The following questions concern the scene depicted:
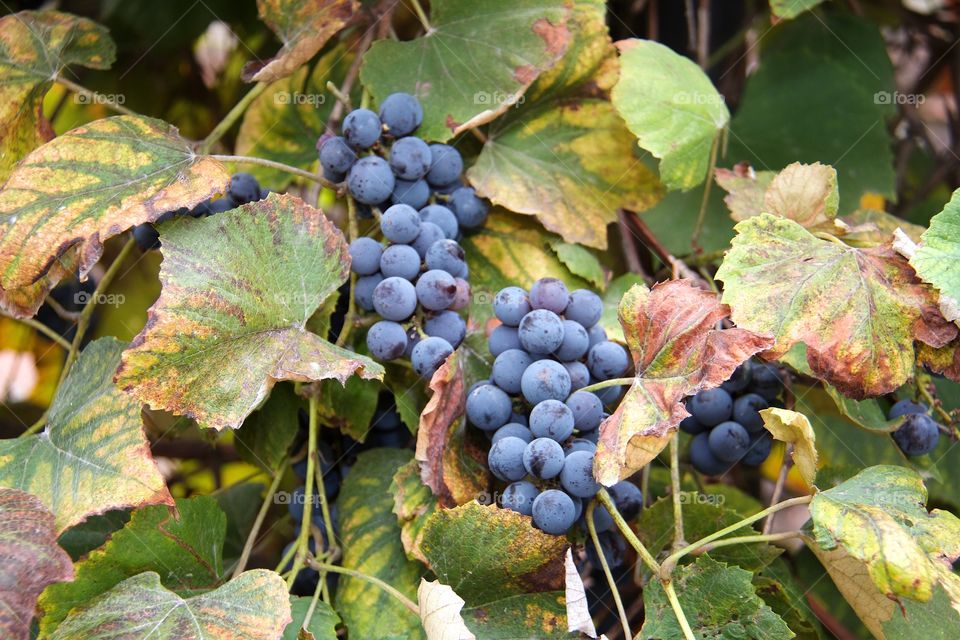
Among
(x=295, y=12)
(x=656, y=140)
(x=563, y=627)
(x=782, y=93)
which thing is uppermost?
(x=295, y=12)

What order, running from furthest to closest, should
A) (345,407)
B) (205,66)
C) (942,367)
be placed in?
(205,66), (345,407), (942,367)

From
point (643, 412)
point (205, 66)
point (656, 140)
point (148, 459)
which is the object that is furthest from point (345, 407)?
point (205, 66)

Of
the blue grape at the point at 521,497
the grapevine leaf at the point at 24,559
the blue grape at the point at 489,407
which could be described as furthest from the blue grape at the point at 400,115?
the grapevine leaf at the point at 24,559

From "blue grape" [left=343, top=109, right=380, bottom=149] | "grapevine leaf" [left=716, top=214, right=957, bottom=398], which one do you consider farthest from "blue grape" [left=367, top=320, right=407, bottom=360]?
"grapevine leaf" [left=716, top=214, right=957, bottom=398]

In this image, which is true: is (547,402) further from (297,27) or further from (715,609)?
(297,27)

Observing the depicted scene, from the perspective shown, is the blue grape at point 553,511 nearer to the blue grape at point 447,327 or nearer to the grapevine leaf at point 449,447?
the grapevine leaf at point 449,447

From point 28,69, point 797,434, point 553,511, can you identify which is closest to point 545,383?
point 553,511

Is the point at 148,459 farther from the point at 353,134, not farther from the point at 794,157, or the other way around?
the point at 794,157
